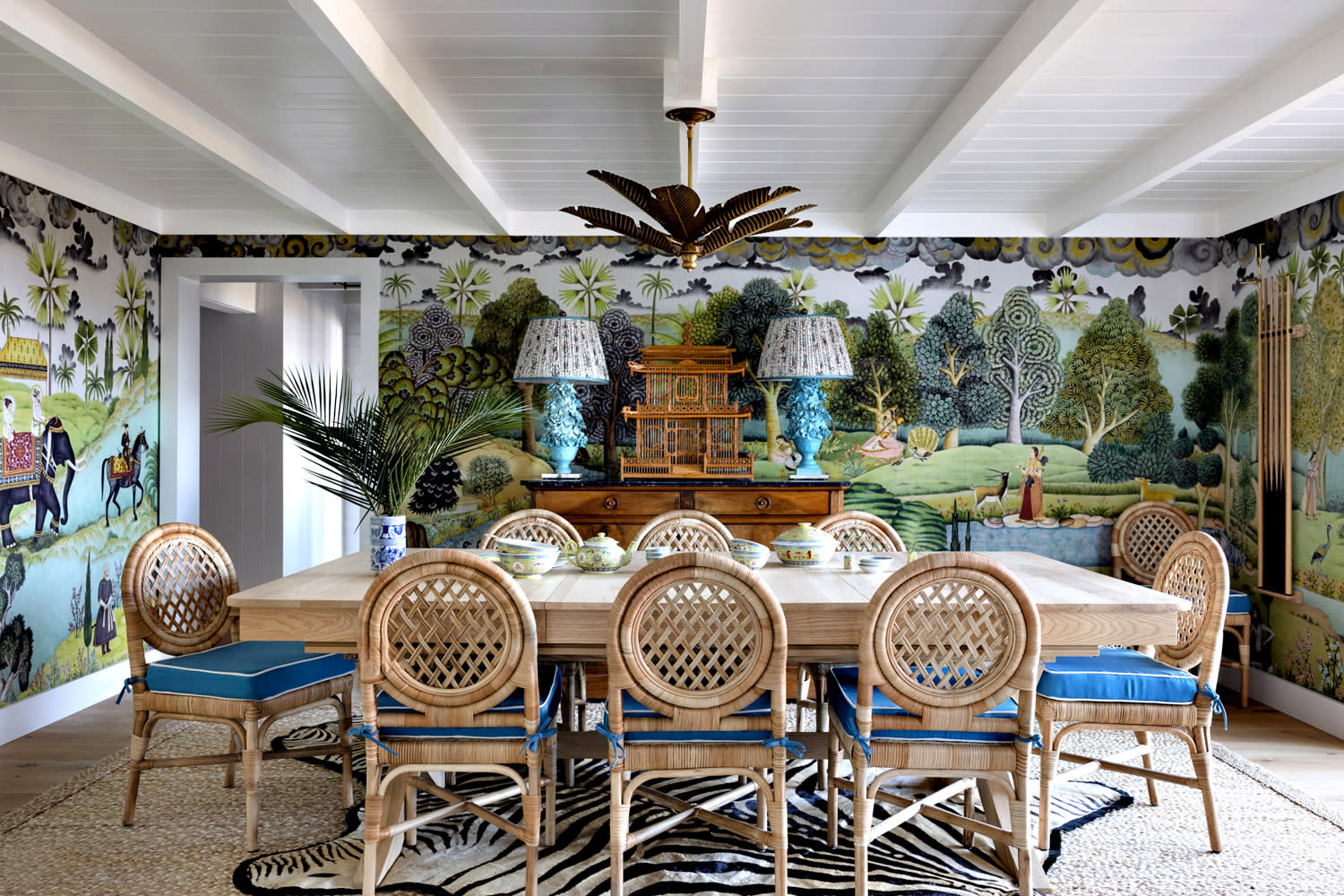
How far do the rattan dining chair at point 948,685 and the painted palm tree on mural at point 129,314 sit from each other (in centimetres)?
434

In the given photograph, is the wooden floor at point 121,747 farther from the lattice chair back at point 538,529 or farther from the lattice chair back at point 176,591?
the lattice chair back at point 538,529

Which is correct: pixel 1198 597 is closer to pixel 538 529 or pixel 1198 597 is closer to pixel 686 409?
pixel 538 529

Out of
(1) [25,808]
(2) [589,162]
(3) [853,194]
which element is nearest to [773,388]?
(3) [853,194]

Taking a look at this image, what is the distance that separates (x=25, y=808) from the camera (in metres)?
3.17

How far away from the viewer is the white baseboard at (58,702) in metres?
4.00

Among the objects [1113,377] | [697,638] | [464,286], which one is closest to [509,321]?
[464,286]

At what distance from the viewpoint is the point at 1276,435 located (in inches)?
179

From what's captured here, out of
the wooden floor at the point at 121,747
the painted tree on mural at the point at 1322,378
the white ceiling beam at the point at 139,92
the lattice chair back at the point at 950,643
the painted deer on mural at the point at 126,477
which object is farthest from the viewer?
the painted deer on mural at the point at 126,477

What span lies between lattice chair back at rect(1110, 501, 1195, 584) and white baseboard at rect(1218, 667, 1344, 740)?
2.11ft

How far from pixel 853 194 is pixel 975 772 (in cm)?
319

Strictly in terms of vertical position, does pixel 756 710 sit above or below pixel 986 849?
above

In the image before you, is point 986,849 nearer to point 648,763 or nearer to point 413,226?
point 648,763

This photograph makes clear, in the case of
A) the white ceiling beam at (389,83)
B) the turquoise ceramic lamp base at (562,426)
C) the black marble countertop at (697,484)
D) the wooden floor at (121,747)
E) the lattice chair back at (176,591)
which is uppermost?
the white ceiling beam at (389,83)

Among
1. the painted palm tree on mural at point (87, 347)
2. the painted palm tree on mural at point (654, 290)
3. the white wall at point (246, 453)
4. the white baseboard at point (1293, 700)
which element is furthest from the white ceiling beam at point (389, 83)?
the white baseboard at point (1293, 700)
